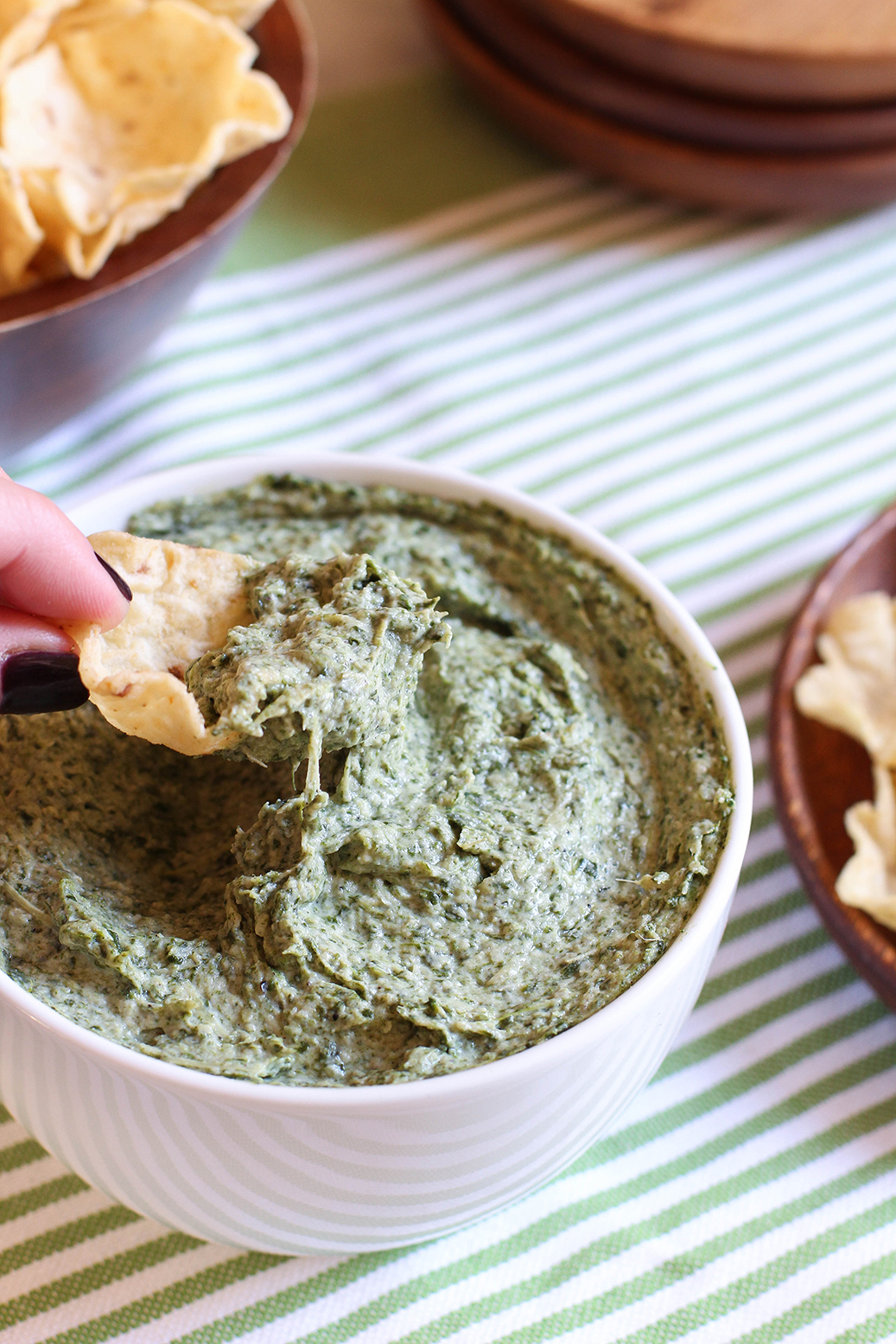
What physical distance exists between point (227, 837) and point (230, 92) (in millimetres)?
1029

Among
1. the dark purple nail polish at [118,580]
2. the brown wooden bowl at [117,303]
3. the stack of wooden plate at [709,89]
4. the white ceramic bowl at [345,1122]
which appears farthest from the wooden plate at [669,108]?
the dark purple nail polish at [118,580]

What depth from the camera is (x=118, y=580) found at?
1141mm

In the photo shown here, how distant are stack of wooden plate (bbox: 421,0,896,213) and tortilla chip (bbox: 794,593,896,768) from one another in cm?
89

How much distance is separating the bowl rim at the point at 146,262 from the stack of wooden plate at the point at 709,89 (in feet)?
1.64

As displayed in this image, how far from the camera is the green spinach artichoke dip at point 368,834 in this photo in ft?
3.35

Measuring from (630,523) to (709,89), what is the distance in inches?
28.4

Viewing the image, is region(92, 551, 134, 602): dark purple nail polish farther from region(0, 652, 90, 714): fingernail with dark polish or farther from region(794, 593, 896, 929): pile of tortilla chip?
region(794, 593, 896, 929): pile of tortilla chip

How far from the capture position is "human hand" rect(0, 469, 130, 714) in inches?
40.9

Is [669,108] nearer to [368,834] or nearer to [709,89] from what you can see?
[709,89]

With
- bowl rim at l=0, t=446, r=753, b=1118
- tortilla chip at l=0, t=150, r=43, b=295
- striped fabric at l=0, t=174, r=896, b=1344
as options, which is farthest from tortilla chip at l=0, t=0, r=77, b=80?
bowl rim at l=0, t=446, r=753, b=1118

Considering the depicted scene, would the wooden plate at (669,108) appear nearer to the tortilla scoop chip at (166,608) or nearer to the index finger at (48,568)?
the tortilla scoop chip at (166,608)

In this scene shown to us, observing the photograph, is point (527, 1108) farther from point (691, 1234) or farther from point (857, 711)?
point (857, 711)

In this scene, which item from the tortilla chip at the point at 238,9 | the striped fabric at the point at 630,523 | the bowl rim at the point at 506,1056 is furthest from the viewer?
the tortilla chip at the point at 238,9

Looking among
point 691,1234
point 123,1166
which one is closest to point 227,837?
point 123,1166
